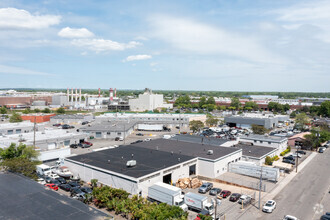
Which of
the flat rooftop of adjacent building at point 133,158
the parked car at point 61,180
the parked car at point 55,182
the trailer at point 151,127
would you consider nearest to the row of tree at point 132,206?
the flat rooftop of adjacent building at point 133,158

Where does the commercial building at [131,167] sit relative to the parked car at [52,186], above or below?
above

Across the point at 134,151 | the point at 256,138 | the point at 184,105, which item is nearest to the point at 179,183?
the point at 134,151

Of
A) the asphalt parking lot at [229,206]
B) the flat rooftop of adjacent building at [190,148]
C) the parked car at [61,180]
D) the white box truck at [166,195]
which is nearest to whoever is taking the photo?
the asphalt parking lot at [229,206]

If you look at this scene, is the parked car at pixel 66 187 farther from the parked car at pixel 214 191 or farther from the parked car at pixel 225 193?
the parked car at pixel 225 193

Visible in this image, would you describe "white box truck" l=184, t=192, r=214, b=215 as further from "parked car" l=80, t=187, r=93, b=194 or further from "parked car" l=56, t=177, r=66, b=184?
"parked car" l=56, t=177, r=66, b=184

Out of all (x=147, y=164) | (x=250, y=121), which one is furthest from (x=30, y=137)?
(x=250, y=121)

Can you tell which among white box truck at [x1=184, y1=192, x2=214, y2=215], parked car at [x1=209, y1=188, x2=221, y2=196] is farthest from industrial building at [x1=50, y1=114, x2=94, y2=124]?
white box truck at [x1=184, y1=192, x2=214, y2=215]
